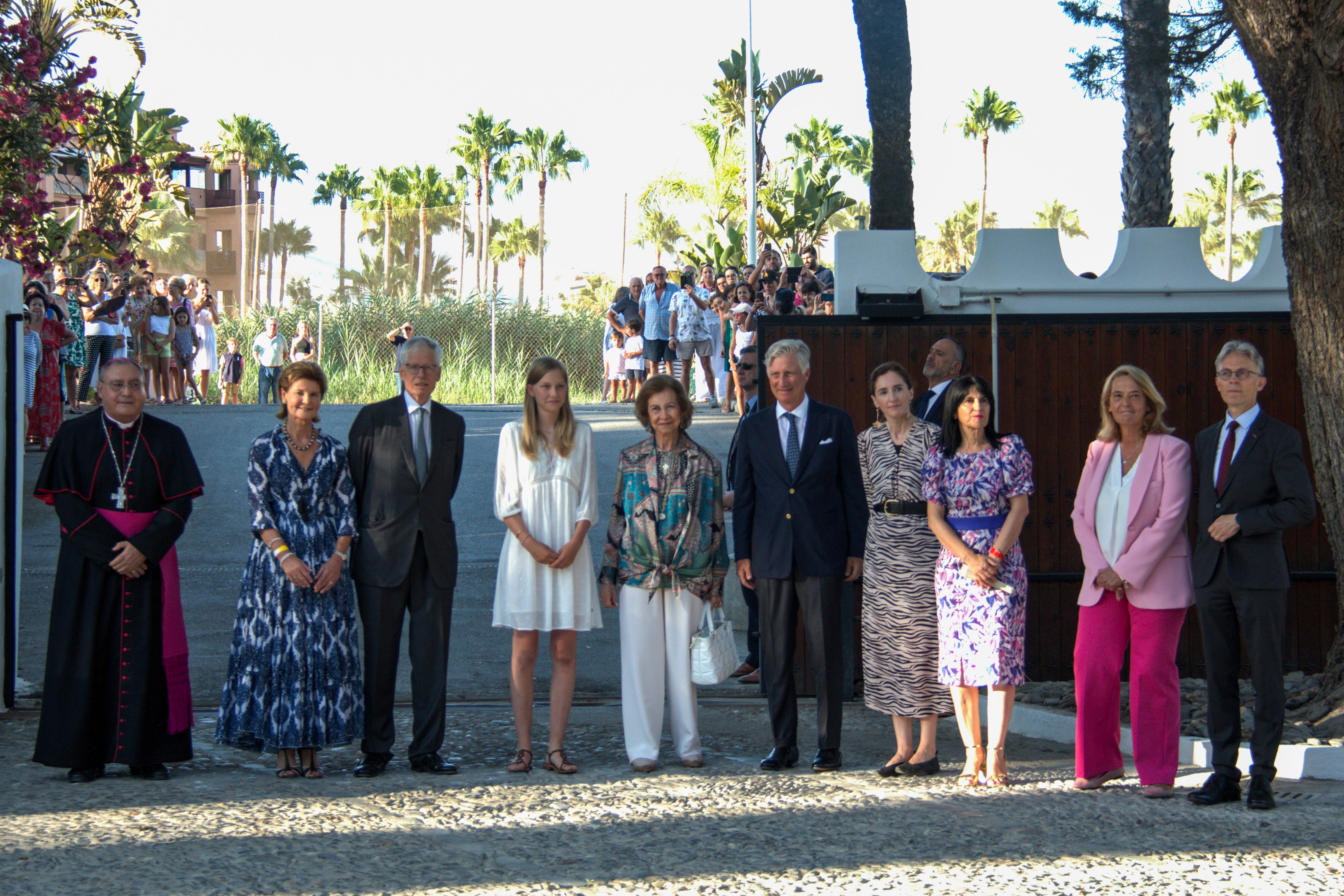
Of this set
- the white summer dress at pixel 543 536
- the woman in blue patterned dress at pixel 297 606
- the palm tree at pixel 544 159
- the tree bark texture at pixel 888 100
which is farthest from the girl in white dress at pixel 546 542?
the palm tree at pixel 544 159

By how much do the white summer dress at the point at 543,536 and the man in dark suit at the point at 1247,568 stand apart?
2586 mm

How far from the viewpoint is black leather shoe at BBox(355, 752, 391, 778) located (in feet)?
19.1

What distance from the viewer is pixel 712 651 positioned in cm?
597

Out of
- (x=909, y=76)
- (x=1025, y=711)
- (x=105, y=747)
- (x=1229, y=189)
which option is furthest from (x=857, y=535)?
(x=1229, y=189)

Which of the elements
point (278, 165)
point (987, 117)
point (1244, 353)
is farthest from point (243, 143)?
point (1244, 353)

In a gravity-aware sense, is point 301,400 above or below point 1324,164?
below

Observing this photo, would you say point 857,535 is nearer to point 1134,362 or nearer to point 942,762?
point 942,762

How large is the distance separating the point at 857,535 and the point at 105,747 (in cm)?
336

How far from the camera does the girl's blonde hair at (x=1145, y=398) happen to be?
5676 millimetres

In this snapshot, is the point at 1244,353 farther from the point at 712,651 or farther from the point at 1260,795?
the point at 712,651

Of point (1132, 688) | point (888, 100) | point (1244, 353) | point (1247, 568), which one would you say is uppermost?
point (888, 100)

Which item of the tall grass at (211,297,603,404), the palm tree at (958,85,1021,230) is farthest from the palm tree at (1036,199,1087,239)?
the tall grass at (211,297,603,404)

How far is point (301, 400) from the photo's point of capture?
5.82 meters

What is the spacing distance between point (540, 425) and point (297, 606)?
1311 mm
